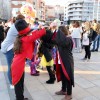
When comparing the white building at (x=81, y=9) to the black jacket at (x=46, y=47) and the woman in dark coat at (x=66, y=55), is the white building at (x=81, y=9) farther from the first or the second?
the woman in dark coat at (x=66, y=55)

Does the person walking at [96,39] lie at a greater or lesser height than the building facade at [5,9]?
lesser

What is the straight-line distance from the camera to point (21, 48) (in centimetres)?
470

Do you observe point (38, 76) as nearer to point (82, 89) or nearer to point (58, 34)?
point (82, 89)

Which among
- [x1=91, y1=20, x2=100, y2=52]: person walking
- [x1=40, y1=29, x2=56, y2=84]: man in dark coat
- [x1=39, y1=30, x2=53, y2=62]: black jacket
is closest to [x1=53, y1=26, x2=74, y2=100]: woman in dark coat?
[x1=39, y1=30, x2=53, y2=62]: black jacket

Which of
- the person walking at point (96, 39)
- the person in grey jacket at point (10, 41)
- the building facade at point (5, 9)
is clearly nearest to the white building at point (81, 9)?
the building facade at point (5, 9)

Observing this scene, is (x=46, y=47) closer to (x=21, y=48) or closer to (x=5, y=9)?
(x=21, y=48)

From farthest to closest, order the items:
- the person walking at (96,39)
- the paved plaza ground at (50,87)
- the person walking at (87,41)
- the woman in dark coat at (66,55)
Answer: the person walking at (96,39), the person walking at (87,41), the paved plaza ground at (50,87), the woman in dark coat at (66,55)

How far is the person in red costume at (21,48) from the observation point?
15.3 feet

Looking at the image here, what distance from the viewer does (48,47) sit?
252 inches

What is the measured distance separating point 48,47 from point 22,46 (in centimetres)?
175

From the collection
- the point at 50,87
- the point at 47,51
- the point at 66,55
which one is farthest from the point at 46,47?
the point at 66,55

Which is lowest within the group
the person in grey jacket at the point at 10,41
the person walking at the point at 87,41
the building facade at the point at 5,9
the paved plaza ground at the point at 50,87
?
the paved plaza ground at the point at 50,87

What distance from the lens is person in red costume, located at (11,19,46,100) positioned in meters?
4.67

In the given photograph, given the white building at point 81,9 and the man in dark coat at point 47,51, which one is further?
the white building at point 81,9
